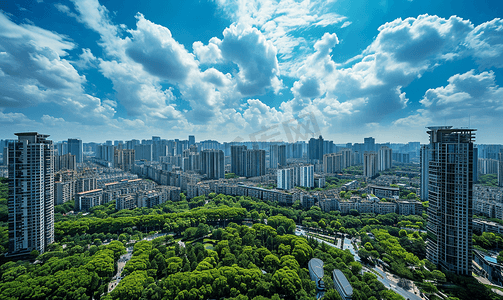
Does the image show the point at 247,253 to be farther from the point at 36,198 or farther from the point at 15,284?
the point at 36,198

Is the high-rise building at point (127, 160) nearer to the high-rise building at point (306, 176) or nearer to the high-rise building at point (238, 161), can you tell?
A: the high-rise building at point (238, 161)

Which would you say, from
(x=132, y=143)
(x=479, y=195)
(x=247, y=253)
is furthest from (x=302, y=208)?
(x=132, y=143)

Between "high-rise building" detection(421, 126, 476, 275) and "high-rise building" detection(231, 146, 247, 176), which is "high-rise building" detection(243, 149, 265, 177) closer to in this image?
"high-rise building" detection(231, 146, 247, 176)

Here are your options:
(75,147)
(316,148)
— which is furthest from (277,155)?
(75,147)

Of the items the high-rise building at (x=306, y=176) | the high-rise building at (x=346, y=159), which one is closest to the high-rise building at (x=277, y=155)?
the high-rise building at (x=346, y=159)

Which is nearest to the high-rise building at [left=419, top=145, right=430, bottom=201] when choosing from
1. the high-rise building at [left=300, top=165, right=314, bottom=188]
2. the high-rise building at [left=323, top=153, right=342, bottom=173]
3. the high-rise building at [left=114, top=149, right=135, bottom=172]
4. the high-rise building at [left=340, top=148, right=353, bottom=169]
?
the high-rise building at [left=300, top=165, right=314, bottom=188]

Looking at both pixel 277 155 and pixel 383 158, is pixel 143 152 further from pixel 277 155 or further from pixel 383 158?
pixel 383 158
